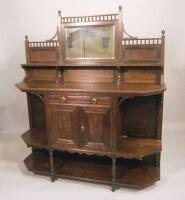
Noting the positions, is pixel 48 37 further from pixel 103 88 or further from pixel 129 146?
pixel 129 146

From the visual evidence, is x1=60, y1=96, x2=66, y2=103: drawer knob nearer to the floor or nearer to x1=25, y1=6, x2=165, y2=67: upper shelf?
x1=25, y1=6, x2=165, y2=67: upper shelf

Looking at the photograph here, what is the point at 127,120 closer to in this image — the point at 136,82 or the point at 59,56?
the point at 136,82

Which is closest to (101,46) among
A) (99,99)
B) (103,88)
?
(103,88)

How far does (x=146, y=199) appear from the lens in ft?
6.86

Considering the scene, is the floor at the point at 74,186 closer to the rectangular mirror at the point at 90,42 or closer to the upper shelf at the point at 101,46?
the upper shelf at the point at 101,46

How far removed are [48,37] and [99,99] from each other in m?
1.60

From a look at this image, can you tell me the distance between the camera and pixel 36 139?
8.09 feet

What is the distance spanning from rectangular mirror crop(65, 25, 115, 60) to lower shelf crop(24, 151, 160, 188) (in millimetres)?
1099

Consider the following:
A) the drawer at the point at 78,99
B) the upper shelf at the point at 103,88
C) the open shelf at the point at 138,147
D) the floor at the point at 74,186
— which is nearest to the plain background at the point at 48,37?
the floor at the point at 74,186

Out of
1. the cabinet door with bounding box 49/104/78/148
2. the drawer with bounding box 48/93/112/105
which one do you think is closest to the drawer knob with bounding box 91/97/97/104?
the drawer with bounding box 48/93/112/105

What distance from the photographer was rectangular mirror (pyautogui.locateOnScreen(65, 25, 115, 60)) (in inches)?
89.7

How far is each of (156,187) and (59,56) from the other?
→ 1.57m

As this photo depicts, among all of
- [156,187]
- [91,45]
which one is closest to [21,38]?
[91,45]

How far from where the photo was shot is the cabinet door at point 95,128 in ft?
6.91
